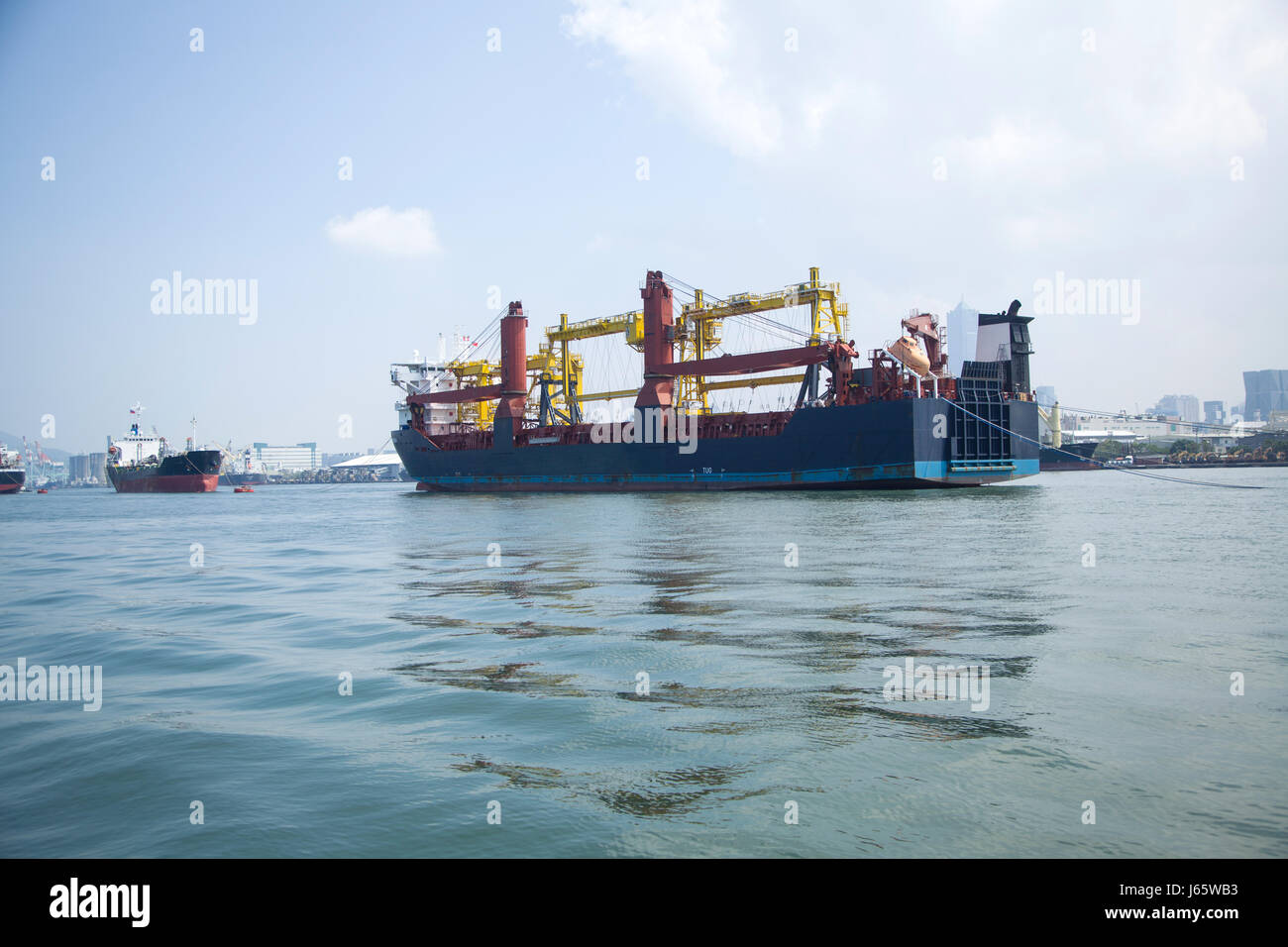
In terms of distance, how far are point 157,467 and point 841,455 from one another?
275ft

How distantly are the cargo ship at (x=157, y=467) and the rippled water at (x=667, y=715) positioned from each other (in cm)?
8130

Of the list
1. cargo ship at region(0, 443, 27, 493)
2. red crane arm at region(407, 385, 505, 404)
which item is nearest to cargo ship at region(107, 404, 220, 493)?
cargo ship at region(0, 443, 27, 493)

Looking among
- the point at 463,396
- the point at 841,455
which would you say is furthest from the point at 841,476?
the point at 463,396

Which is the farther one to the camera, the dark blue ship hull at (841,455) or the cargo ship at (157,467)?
the cargo ship at (157,467)

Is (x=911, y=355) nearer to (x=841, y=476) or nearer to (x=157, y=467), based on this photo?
(x=841, y=476)

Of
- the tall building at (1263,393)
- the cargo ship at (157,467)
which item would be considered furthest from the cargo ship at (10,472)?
the tall building at (1263,393)

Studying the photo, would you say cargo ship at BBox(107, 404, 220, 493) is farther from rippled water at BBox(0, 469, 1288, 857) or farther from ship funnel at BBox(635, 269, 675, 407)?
rippled water at BBox(0, 469, 1288, 857)

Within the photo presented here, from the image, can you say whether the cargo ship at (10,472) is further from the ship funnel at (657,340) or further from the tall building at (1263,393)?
the tall building at (1263,393)

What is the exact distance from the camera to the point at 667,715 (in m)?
6.95

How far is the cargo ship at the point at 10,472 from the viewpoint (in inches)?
4006

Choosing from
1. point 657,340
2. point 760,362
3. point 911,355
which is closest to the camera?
point 911,355

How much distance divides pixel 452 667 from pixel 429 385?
7090 cm

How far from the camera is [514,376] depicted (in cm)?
6241
